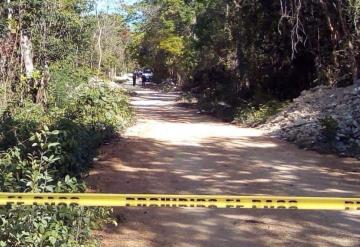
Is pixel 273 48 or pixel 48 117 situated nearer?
pixel 48 117

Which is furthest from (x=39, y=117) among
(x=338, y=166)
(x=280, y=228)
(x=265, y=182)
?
(x=280, y=228)

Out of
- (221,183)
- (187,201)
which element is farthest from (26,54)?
(187,201)

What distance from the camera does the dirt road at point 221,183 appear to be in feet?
18.6

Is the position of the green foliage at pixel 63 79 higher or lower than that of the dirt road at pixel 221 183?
higher

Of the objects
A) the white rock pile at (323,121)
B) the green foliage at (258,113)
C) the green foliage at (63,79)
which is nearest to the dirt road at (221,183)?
the white rock pile at (323,121)

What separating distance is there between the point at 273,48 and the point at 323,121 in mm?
7869

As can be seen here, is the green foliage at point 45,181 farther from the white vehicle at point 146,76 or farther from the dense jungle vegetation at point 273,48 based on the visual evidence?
the white vehicle at point 146,76

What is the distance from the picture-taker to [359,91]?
13.8 m

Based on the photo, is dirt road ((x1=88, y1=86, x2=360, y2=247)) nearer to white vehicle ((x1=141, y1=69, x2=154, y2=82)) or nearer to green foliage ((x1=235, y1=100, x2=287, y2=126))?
green foliage ((x1=235, y1=100, x2=287, y2=126))

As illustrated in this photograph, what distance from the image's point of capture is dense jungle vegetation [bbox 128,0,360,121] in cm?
1647

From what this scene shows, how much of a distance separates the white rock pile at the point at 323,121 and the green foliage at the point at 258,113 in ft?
2.34

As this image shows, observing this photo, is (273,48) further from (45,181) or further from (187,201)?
(187,201)

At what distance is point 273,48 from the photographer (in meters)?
19.4

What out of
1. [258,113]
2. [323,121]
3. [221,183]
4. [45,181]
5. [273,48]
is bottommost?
[221,183]
